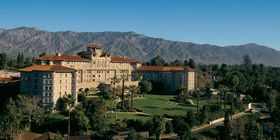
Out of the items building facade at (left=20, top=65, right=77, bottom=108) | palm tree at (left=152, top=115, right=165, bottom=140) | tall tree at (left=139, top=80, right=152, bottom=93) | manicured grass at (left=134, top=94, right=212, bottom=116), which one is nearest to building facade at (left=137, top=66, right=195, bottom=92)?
tall tree at (left=139, top=80, right=152, bottom=93)

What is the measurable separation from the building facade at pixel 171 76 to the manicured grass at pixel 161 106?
1859cm

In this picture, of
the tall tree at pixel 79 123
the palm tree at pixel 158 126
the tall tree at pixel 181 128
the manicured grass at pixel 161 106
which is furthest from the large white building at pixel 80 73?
the palm tree at pixel 158 126

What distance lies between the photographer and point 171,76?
17150cm

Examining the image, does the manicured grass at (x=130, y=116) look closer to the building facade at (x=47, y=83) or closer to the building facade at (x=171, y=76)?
the building facade at (x=47, y=83)

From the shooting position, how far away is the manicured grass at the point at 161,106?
12279cm

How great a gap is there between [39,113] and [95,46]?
5891cm

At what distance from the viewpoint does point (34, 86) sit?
391 ft

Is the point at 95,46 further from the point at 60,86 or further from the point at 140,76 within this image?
the point at 60,86

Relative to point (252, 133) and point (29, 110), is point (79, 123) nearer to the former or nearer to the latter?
point (29, 110)

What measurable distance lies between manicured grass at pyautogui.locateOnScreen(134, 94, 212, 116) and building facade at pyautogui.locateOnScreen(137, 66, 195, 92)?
61.0 ft

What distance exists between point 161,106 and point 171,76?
132 feet

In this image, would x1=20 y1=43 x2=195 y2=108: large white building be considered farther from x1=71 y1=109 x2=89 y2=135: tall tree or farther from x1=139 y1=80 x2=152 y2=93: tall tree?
x1=71 y1=109 x2=89 y2=135: tall tree

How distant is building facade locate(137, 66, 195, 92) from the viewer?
169875 millimetres

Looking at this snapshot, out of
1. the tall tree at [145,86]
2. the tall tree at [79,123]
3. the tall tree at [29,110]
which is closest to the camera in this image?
the tall tree at [79,123]
